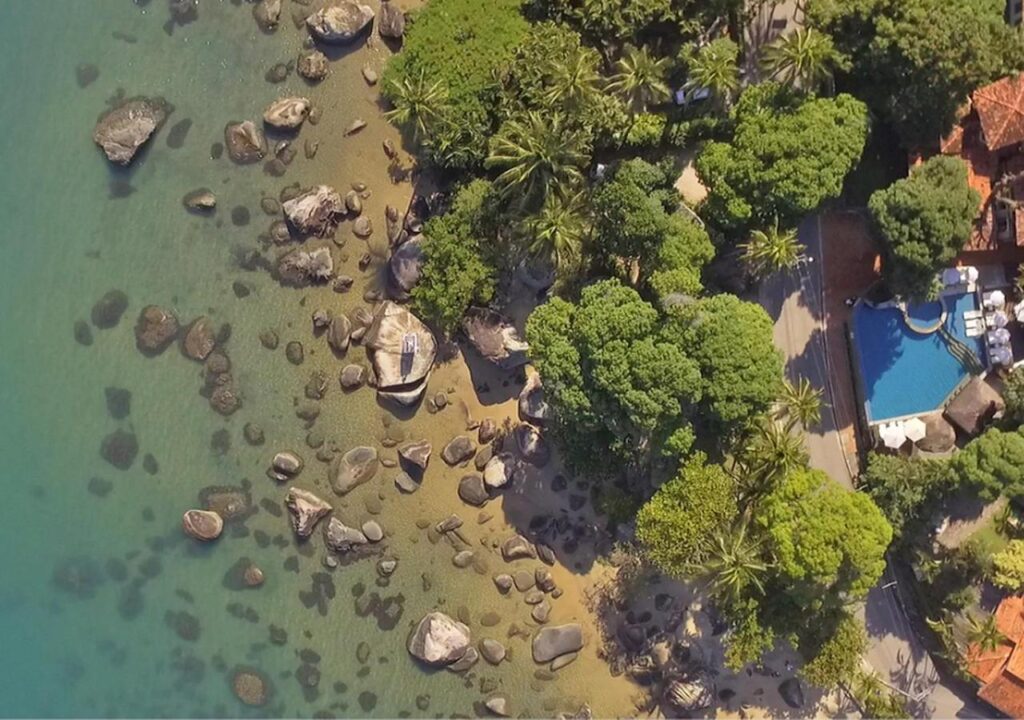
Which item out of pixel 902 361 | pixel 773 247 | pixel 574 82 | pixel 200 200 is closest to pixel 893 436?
pixel 902 361

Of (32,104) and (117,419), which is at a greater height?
(32,104)

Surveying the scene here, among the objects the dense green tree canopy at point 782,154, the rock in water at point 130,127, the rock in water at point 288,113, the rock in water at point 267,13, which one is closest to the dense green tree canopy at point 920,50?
the dense green tree canopy at point 782,154

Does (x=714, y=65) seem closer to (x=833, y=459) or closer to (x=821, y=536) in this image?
(x=833, y=459)

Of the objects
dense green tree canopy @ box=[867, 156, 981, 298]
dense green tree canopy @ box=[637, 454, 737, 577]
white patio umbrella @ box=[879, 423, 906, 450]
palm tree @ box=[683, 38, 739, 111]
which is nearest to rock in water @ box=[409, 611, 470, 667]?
dense green tree canopy @ box=[637, 454, 737, 577]

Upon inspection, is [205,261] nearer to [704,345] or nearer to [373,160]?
[373,160]

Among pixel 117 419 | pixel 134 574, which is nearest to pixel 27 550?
pixel 134 574

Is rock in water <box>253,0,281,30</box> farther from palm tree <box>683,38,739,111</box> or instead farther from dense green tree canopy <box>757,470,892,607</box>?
dense green tree canopy <box>757,470,892,607</box>

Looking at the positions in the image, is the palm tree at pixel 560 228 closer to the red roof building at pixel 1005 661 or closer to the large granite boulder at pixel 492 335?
the large granite boulder at pixel 492 335
